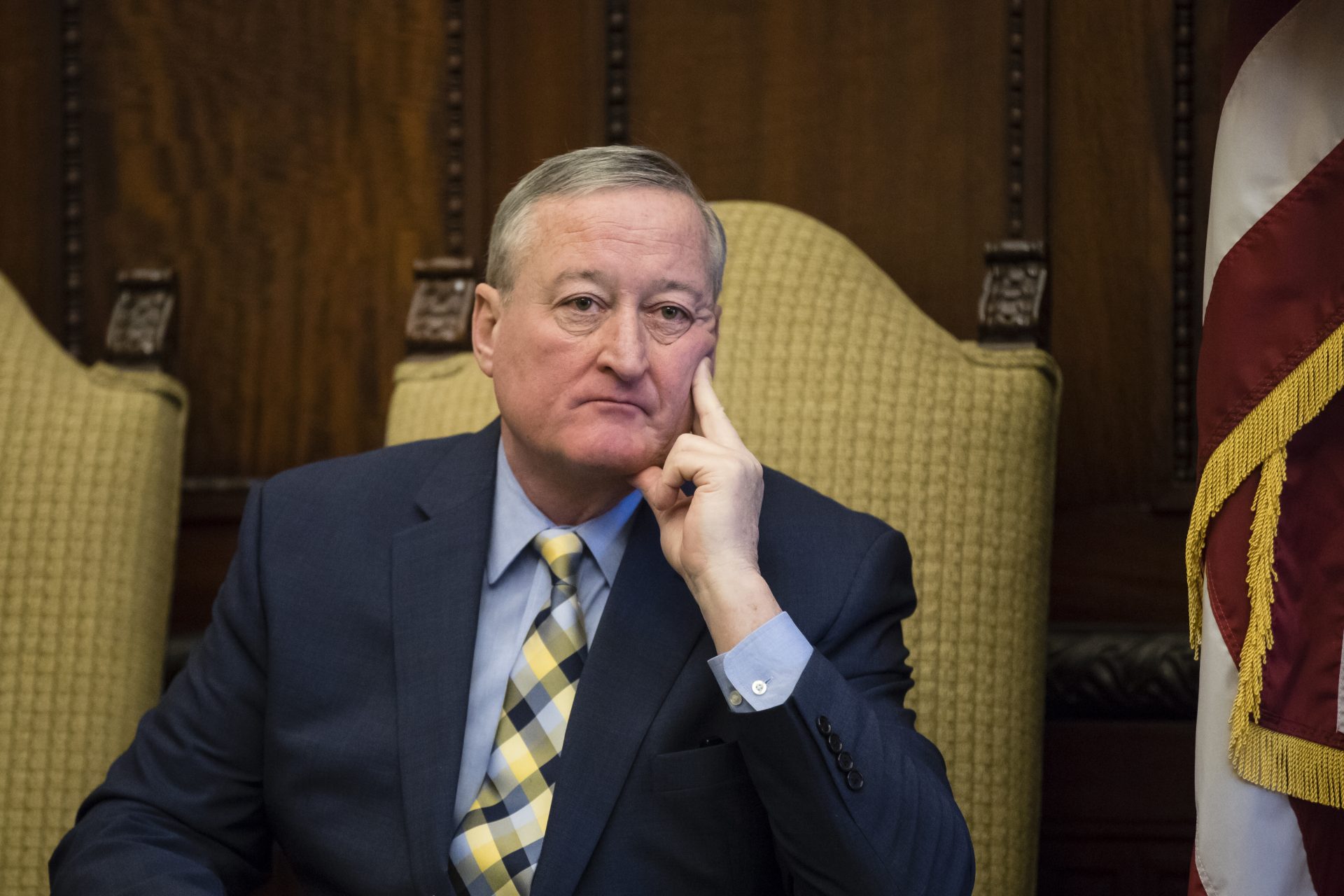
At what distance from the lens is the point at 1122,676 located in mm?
2387

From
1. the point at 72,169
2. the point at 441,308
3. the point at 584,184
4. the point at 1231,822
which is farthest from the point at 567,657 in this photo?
the point at 72,169

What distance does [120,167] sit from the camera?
280 cm

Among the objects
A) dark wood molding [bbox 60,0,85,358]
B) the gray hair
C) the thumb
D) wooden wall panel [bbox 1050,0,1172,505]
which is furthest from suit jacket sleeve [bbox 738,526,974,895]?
dark wood molding [bbox 60,0,85,358]

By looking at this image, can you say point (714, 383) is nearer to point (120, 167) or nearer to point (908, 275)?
point (908, 275)

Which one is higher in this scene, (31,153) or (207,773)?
(31,153)

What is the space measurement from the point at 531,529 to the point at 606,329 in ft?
0.95

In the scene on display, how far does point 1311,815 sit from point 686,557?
81 cm

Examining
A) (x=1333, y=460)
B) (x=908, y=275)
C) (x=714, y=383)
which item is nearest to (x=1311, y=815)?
(x=1333, y=460)

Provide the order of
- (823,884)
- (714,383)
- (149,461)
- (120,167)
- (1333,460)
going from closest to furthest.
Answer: (823,884)
(1333,460)
(714,383)
(149,461)
(120,167)

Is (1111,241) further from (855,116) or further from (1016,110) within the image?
(855,116)

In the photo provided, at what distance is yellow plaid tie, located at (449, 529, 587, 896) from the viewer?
173 centimetres

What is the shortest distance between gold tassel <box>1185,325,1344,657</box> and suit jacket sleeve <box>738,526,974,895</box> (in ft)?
1.43

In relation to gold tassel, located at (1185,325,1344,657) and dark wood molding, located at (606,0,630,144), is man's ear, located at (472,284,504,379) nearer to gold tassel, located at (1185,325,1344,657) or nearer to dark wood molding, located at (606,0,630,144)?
dark wood molding, located at (606,0,630,144)

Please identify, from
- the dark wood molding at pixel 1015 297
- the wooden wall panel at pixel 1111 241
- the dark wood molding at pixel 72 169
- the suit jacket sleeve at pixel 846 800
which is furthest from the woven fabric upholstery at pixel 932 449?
the dark wood molding at pixel 72 169
